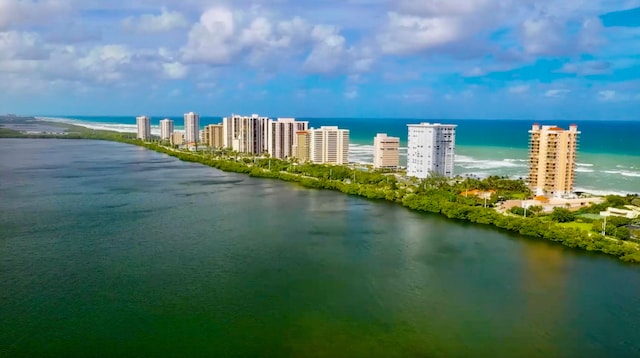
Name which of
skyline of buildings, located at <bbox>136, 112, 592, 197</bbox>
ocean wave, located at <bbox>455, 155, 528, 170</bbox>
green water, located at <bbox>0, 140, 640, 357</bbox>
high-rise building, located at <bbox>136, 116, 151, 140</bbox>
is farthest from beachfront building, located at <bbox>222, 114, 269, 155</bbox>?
green water, located at <bbox>0, 140, 640, 357</bbox>

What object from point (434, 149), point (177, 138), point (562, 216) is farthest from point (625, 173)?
point (177, 138)

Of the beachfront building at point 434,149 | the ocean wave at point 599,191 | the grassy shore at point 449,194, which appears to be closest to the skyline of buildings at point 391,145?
the beachfront building at point 434,149

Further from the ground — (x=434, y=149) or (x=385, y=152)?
(x=434, y=149)

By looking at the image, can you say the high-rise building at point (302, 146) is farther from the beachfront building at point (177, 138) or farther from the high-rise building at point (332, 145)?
the beachfront building at point (177, 138)

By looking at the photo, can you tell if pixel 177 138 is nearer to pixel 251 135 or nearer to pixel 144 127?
pixel 144 127

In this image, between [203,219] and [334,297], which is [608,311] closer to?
[334,297]
